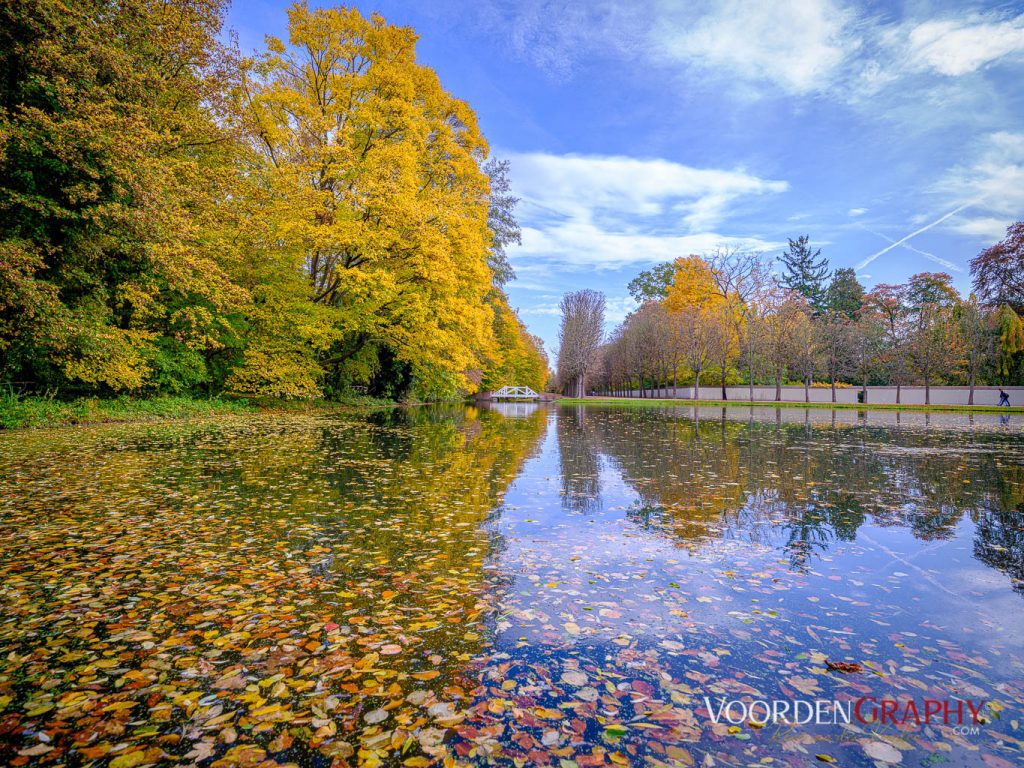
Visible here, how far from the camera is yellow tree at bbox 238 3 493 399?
21.6 metres

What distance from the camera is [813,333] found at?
47344 millimetres

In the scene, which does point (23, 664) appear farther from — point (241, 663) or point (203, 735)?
point (203, 735)

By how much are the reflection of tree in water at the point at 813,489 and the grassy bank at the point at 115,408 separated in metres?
15.8

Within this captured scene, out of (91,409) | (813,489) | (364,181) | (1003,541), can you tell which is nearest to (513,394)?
(364,181)

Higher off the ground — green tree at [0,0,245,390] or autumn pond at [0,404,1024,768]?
green tree at [0,0,245,390]

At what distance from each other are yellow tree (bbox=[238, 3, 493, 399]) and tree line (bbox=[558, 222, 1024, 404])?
3053 cm

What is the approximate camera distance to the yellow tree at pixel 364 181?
852 inches

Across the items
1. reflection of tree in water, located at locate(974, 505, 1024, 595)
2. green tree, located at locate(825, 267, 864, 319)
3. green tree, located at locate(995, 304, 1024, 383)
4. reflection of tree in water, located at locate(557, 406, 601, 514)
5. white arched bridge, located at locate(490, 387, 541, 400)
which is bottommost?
reflection of tree in water, located at locate(557, 406, 601, 514)

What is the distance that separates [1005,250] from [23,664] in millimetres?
58156

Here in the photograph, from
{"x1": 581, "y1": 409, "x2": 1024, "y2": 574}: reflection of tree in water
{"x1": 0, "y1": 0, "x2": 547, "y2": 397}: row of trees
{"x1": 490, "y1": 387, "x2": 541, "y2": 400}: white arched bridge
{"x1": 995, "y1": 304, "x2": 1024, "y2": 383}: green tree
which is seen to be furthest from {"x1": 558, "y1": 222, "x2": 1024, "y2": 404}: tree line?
{"x1": 581, "y1": 409, "x2": 1024, "y2": 574}: reflection of tree in water

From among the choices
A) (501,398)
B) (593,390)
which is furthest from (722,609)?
(593,390)

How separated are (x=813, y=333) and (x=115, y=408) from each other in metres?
52.0

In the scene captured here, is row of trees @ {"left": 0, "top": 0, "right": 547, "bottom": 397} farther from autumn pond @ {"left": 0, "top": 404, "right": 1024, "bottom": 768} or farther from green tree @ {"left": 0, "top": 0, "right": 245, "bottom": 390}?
autumn pond @ {"left": 0, "top": 404, "right": 1024, "bottom": 768}

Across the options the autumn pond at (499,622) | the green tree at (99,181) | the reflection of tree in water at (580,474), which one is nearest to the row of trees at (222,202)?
the green tree at (99,181)
